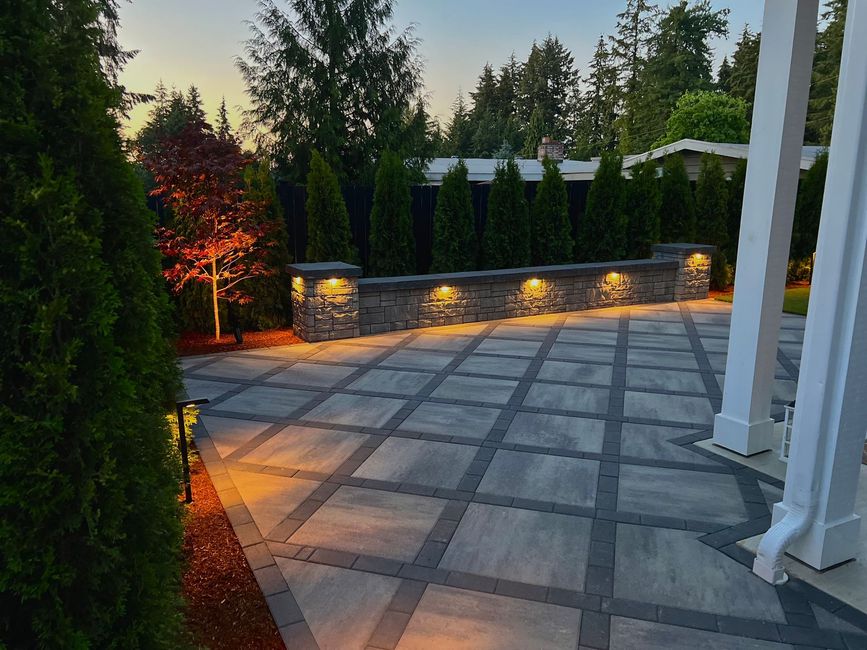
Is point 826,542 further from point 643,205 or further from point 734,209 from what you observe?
point 734,209

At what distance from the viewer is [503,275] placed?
9.68 metres

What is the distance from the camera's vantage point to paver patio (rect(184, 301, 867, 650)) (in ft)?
9.19

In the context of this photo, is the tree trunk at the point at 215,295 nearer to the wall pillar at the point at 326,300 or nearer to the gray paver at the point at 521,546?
the wall pillar at the point at 326,300

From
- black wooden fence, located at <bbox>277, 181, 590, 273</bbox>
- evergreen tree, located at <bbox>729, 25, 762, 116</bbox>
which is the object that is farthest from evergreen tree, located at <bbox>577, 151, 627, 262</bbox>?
evergreen tree, located at <bbox>729, 25, 762, 116</bbox>

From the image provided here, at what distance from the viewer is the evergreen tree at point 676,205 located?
1211cm

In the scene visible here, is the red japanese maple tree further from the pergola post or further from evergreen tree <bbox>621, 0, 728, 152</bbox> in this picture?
evergreen tree <bbox>621, 0, 728, 152</bbox>

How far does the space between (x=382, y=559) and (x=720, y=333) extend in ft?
24.4

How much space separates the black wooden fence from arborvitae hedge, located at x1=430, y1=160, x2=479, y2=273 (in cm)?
35

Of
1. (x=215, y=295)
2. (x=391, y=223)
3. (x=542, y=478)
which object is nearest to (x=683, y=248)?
(x=391, y=223)

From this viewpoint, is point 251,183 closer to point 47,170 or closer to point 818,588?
point 47,170

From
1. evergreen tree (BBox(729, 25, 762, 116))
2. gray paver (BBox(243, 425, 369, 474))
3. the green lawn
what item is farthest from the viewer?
evergreen tree (BBox(729, 25, 762, 116))

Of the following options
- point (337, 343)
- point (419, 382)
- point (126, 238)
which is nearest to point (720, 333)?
point (419, 382)

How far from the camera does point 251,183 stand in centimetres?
873

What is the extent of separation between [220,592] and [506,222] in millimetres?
8773
